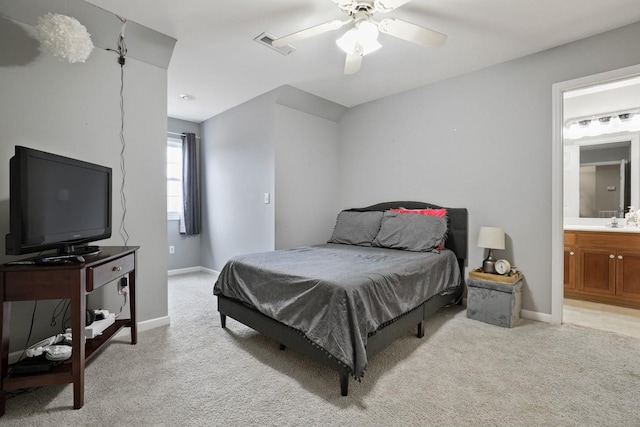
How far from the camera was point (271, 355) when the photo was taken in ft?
7.14

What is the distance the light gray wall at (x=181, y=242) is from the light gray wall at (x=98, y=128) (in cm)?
221

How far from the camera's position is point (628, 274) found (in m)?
3.11

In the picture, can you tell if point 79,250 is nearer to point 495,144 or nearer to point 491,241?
point 491,241

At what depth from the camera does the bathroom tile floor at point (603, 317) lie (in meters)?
2.65

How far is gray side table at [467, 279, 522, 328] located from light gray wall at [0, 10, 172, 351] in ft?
9.42

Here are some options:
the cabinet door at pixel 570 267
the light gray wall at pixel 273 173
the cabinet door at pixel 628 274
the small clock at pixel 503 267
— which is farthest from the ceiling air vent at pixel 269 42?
the cabinet door at pixel 628 274

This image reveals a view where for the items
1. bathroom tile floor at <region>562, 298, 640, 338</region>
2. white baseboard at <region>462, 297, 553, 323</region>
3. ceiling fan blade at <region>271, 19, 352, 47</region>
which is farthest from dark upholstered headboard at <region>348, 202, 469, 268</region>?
ceiling fan blade at <region>271, 19, 352, 47</region>

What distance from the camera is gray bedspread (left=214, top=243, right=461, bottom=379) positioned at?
5.49 feet

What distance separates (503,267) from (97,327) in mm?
3281

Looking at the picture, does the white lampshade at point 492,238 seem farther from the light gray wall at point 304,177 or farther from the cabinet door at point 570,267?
the light gray wall at point 304,177

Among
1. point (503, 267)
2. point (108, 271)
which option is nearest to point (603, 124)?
point (503, 267)

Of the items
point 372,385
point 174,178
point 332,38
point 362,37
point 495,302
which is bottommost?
point 372,385

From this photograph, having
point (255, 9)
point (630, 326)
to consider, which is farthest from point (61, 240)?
point (630, 326)

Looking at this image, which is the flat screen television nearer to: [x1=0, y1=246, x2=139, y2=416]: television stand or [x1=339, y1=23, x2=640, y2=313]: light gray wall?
[x1=0, y1=246, x2=139, y2=416]: television stand
